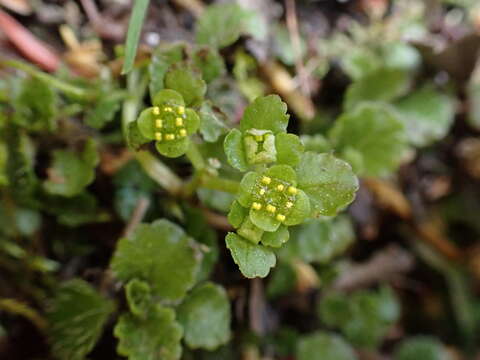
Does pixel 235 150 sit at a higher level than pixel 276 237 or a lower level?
higher

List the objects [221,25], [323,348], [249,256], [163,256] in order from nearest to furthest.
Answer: [249,256]
[163,256]
[221,25]
[323,348]

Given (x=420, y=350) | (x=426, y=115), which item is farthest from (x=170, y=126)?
(x=420, y=350)

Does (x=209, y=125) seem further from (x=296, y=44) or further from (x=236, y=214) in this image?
(x=296, y=44)

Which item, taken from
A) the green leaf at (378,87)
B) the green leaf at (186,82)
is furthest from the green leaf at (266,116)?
the green leaf at (378,87)

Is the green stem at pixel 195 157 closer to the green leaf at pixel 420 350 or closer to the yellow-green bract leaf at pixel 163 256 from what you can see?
the yellow-green bract leaf at pixel 163 256

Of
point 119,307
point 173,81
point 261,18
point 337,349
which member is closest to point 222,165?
point 173,81

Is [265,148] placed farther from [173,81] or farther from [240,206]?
[173,81]

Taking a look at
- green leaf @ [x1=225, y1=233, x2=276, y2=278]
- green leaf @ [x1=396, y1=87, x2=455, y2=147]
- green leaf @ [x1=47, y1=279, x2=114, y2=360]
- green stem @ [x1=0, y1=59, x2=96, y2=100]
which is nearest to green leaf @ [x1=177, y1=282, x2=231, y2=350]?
green leaf @ [x1=47, y1=279, x2=114, y2=360]
